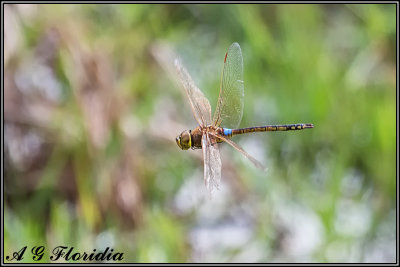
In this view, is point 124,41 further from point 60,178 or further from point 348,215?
point 348,215

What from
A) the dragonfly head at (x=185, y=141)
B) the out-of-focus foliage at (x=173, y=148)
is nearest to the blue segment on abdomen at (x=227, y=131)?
the dragonfly head at (x=185, y=141)

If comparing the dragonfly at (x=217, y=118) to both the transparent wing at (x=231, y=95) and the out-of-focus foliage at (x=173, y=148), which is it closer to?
the transparent wing at (x=231, y=95)

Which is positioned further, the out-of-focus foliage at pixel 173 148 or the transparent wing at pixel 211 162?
the out-of-focus foliage at pixel 173 148

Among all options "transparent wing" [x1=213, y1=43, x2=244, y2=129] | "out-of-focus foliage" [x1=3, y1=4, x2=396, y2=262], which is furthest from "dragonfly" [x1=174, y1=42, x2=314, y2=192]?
"out-of-focus foliage" [x1=3, y1=4, x2=396, y2=262]

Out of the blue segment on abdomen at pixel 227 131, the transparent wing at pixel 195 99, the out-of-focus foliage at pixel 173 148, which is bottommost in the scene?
the blue segment on abdomen at pixel 227 131

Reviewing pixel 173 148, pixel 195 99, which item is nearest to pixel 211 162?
pixel 195 99

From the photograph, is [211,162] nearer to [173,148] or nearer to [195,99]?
[195,99]

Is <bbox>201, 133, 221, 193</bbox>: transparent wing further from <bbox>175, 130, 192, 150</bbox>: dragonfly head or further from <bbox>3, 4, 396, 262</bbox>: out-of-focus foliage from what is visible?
<bbox>3, 4, 396, 262</bbox>: out-of-focus foliage

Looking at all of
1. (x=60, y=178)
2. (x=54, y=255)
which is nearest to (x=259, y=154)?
(x=60, y=178)
